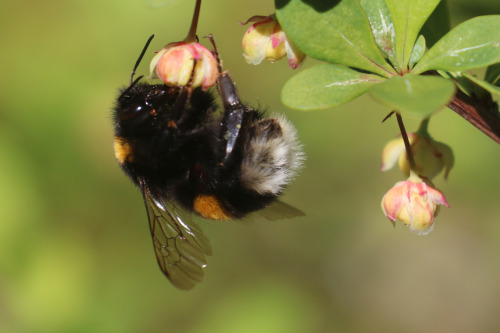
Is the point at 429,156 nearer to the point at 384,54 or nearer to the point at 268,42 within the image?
the point at 384,54

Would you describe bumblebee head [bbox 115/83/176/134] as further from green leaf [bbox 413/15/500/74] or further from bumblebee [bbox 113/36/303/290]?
green leaf [bbox 413/15/500/74]

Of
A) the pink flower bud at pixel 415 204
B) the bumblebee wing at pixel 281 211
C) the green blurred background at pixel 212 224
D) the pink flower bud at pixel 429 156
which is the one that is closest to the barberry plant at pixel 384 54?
the pink flower bud at pixel 415 204

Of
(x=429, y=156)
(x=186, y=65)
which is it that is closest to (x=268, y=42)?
(x=186, y=65)

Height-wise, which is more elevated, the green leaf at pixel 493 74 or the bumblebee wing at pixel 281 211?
the green leaf at pixel 493 74

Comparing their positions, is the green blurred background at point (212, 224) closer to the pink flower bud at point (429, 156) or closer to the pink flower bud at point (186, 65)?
the pink flower bud at point (429, 156)

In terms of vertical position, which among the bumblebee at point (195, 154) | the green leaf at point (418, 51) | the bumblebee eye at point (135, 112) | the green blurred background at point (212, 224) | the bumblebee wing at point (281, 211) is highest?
the green leaf at point (418, 51)

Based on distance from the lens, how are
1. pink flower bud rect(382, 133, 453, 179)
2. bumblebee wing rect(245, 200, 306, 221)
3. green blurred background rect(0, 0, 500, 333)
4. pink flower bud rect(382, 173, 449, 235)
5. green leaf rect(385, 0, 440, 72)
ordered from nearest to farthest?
green leaf rect(385, 0, 440, 72), pink flower bud rect(382, 173, 449, 235), pink flower bud rect(382, 133, 453, 179), bumblebee wing rect(245, 200, 306, 221), green blurred background rect(0, 0, 500, 333)

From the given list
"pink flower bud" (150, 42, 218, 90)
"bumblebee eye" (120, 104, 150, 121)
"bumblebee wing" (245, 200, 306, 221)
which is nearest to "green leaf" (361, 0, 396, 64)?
"pink flower bud" (150, 42, 218, 90)

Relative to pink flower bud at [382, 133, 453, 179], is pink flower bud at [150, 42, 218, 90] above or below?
above
